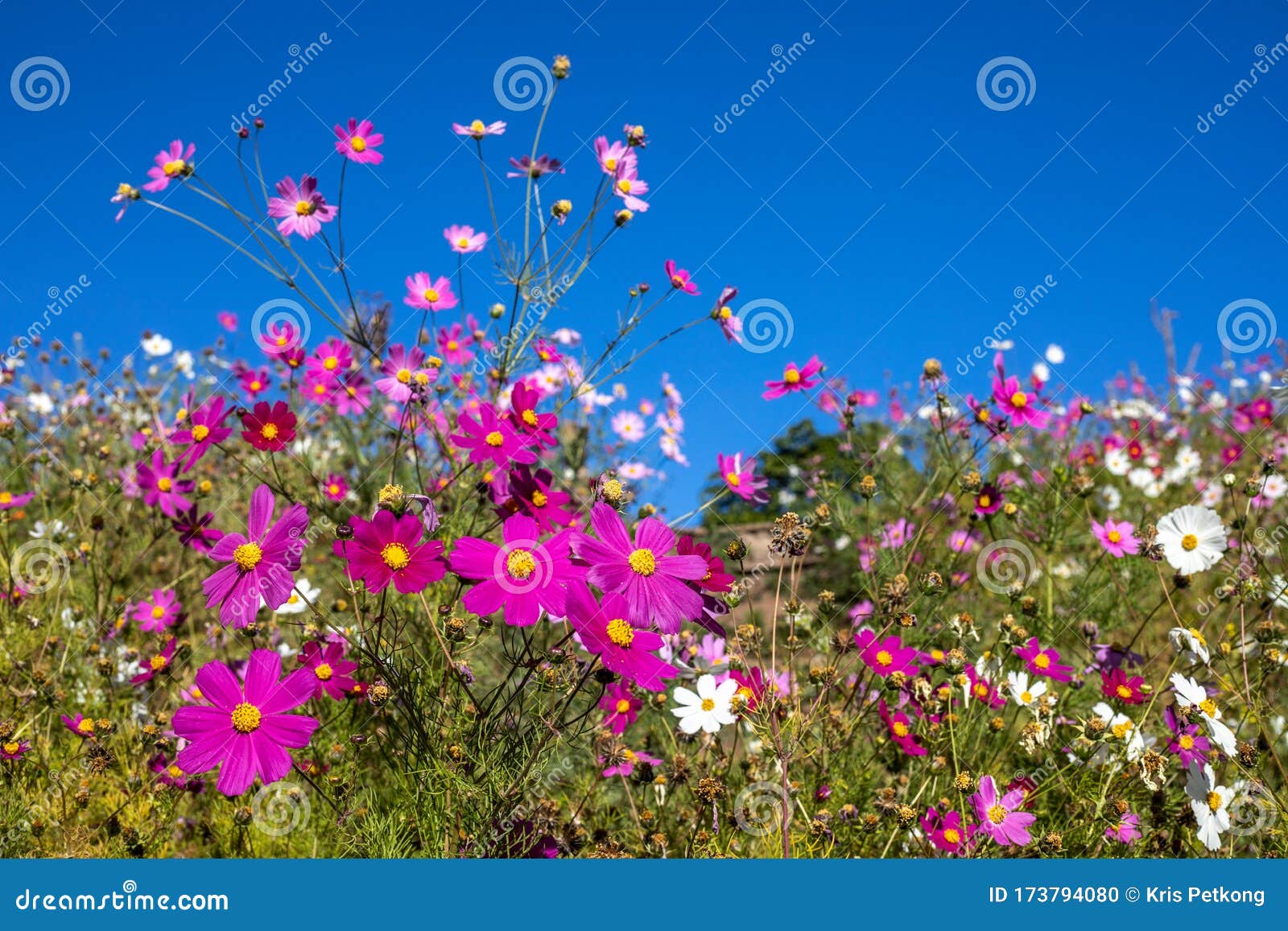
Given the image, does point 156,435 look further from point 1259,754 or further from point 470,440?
point 1259,754

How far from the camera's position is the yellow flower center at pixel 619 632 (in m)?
1.24

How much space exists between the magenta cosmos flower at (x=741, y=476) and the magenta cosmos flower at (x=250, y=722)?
1.07 m

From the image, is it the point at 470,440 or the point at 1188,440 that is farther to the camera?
the point at 1188,440

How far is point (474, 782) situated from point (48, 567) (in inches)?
82.9

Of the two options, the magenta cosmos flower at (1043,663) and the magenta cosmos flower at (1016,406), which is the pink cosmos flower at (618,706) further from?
the magenta cosmos flower at (1016,406)

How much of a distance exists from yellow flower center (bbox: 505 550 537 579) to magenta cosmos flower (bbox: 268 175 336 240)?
4.30 ft

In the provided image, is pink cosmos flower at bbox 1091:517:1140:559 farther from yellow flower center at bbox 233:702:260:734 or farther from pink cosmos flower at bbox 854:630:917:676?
yellow flower center at bbox 233:702:260:734

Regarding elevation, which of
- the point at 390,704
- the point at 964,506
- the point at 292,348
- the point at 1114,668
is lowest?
the point at 390,704

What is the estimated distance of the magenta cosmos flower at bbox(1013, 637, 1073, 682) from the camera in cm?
205

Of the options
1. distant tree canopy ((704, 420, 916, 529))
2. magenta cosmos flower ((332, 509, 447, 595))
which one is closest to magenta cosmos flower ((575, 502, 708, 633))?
magenta cosmos flower ((332, 509, 447, 595))

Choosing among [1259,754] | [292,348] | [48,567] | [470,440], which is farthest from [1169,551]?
[48,567]

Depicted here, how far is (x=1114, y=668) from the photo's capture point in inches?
81.7

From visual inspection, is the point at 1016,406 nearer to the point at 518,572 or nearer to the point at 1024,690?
the point at 1024,690

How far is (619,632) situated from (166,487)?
5.73 feet
